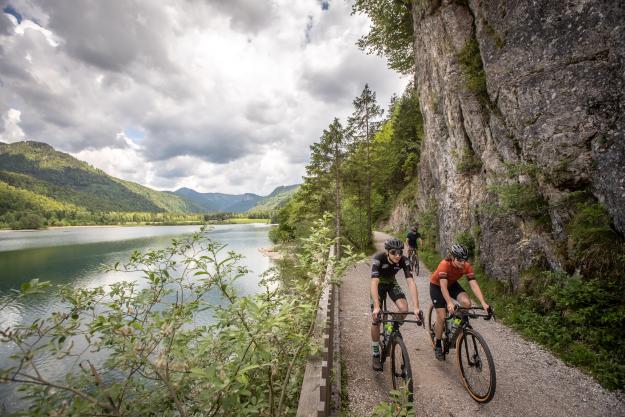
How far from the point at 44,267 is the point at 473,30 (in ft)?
172

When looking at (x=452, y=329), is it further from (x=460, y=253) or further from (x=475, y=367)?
(x=460, y=253)

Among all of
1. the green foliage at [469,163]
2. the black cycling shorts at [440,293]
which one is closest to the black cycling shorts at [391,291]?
the black cycling shorts at [440,293]

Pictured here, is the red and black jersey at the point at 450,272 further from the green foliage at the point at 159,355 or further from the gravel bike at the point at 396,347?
the green foliage at the point at 159,355

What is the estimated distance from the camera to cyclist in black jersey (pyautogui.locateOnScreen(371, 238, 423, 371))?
5.29m

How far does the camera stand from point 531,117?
8.82 meters

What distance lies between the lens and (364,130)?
1024 inches

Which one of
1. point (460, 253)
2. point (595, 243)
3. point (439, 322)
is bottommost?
point (439, 322)

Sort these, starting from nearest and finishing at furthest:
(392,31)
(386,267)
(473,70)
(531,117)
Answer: (386,267) → (531,117) → (473,70) → (392,31)

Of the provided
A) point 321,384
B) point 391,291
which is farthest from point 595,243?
point 321,384

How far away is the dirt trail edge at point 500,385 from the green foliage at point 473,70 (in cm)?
947

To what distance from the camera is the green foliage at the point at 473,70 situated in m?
11.7

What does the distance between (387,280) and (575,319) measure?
4.38 m

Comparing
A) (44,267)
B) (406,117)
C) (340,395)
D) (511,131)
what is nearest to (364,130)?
(406,117)

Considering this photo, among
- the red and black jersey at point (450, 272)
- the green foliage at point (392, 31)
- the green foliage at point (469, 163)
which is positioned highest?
the green foliage at point (392, 31)
